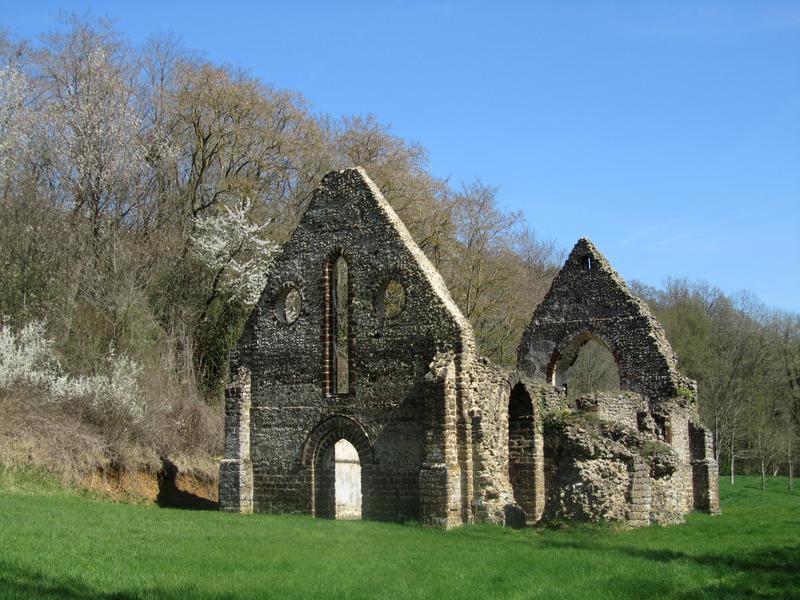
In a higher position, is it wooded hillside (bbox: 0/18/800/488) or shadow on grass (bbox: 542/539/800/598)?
wooded hillside (bbox: 0/18/800/488)

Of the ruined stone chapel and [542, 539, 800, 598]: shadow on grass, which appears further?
the ruined stone chapel

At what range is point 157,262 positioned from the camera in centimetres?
2931

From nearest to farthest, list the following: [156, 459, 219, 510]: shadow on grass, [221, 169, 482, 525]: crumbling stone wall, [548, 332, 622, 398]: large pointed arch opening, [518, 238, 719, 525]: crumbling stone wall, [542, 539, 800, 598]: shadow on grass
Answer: [542, 539, 800, 598]: shadow on grass → [518, 238, 719, 525]: crumbling stone wall → [221, 169, 482, 525]: crumbling stone wall → [156, 459, 219, 510]: shadow on grass → [548, 332, 622, 398]: large pointed arch opening

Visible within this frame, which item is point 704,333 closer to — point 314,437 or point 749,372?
point 749,372

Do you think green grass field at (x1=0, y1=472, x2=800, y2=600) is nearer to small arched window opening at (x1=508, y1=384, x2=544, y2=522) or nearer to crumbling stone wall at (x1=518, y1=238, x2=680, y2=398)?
small arched window opening at (x1=508, y1=384, x2=544, y2=522)

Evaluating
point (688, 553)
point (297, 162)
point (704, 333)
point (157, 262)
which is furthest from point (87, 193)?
point (704, 333)

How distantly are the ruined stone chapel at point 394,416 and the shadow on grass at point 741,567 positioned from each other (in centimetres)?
277

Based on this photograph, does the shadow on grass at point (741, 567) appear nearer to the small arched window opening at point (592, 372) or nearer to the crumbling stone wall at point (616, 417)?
the crumbling stone wall at point (616, 417)

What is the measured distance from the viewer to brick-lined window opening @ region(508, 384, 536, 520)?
778 inches

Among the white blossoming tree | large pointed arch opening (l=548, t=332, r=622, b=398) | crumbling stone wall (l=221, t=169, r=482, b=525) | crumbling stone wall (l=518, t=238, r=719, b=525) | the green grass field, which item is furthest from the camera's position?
large pointed arch opening (l=548, t=332, r=622, b=398)

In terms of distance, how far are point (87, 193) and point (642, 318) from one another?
1741 centimetres

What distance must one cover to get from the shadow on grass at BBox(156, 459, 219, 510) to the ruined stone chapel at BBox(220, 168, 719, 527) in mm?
2973

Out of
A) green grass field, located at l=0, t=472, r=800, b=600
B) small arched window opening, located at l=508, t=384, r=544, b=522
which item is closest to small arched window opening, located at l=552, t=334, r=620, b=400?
small arched window opening, located at l=508, t=384, r=544, b=522

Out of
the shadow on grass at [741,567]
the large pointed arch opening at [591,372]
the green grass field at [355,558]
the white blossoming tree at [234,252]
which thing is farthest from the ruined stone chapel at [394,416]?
the large pointed arch opening at [591,372]
